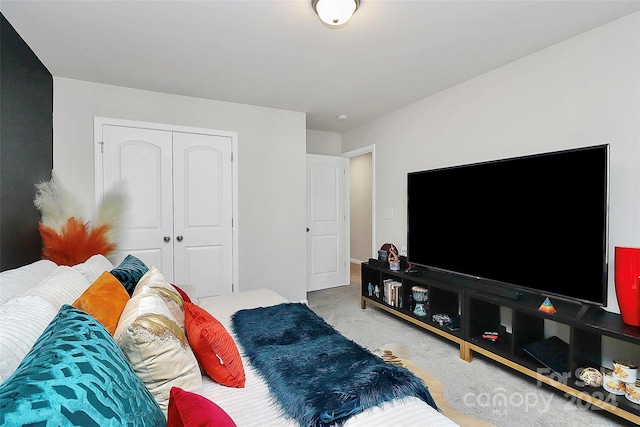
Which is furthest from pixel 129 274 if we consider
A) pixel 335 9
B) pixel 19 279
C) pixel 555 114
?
pixel 555 114

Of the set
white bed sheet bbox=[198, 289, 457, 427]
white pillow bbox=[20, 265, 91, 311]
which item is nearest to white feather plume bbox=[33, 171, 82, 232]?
white pillow bbox=[20, 265, 91, 311]

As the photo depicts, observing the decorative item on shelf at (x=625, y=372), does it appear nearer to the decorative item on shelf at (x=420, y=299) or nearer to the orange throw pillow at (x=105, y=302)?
the decorative item on shelf at (x=420, y=299)

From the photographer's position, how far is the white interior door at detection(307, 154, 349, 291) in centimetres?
478

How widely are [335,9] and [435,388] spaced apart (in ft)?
7.48

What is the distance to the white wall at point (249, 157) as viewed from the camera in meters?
3.03

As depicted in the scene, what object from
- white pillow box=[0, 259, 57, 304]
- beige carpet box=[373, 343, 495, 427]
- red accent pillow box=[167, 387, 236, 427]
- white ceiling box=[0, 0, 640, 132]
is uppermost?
white ceiling box=[0, 0, 640, 132]

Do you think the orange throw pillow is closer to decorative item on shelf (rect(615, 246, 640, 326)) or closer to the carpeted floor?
the carpeted floor

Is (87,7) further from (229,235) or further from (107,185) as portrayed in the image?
(229,235)

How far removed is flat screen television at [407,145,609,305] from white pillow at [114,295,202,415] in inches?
90.8

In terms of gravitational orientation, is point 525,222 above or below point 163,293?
above

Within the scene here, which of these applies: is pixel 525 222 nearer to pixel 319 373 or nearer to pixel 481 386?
pixel 481 386

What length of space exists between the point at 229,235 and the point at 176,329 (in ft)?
8.57

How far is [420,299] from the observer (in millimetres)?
3162

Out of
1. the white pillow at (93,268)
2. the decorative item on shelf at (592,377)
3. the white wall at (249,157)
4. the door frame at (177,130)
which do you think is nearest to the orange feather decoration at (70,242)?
the white pillow at (93,268)
